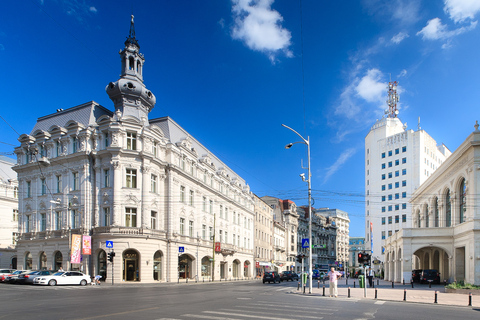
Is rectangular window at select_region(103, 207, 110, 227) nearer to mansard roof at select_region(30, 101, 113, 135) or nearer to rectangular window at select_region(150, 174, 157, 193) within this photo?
rectangular window at select_region(150, 174, 157, 193)

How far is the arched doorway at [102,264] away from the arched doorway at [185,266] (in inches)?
406

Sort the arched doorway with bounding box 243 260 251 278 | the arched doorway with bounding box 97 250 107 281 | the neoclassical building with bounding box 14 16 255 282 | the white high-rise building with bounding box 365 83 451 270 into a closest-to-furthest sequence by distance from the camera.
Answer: the arched doorway with bounding box 97 250 107 281
the neoclassical building with bounding box 14 16 255 282
the arched doorway with bounding box 243 260 251 278
the white high-rise building with bounding box 365 83 451 270

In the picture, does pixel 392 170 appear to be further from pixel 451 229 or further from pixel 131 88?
pixel 131 88

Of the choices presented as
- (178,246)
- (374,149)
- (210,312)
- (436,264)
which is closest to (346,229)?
(374,149)

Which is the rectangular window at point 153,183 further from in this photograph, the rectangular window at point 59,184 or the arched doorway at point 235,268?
the arched doorway at point 235,268

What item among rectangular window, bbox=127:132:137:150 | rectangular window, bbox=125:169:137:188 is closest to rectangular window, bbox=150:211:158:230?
rectangular window, bbox=125:169:137:188

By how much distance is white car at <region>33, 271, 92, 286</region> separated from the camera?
32188 millimetres

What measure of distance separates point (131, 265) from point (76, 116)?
18.4 meters

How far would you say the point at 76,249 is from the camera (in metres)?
37.8

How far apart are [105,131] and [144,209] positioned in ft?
30.5

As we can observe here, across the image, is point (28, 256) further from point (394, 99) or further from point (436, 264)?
point (394, 99)

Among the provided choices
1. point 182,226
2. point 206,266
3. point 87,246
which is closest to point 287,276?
point 206,266

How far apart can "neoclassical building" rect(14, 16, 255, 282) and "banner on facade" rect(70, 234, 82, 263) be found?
461 millimetres

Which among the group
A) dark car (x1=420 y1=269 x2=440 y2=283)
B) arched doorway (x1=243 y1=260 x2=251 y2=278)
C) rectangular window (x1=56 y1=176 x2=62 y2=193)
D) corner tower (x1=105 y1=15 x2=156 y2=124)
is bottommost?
arched doorway (x1=243 y1=260 x2=251 y2=278)
